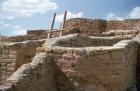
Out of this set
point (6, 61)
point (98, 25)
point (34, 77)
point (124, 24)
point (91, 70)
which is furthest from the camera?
point (98, 25)

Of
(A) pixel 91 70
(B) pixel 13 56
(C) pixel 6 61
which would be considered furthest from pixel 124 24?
(A) pixel 91 70

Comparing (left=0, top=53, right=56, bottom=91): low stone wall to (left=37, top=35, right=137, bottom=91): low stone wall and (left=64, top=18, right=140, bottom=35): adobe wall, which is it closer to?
(left=37, top=35, right=137, bottom=91): low stone wall

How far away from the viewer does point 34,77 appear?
8.32m

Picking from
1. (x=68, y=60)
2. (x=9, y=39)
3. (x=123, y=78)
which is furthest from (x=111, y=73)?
(x=9, y=39)

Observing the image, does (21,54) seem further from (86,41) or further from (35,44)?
(86,41)

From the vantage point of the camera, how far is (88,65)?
8734mm

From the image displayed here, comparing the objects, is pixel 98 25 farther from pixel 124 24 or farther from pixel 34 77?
pixel 34 77

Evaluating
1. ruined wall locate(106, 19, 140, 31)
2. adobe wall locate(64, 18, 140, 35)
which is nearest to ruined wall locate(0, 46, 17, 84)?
adobe wall locate(64, 18, 140, 35)

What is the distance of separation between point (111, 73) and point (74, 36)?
8.69 feet

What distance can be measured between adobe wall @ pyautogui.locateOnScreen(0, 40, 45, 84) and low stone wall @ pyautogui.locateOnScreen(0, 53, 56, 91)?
2622 mm

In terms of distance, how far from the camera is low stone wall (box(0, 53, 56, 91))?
773cm

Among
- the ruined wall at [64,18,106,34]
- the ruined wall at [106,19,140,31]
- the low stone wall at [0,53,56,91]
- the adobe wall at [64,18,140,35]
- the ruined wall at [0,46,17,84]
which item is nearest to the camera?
the low stone wall at [0,53,56,91]

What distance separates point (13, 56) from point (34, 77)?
3.44 metres

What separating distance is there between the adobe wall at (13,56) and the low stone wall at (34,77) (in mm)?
2622
